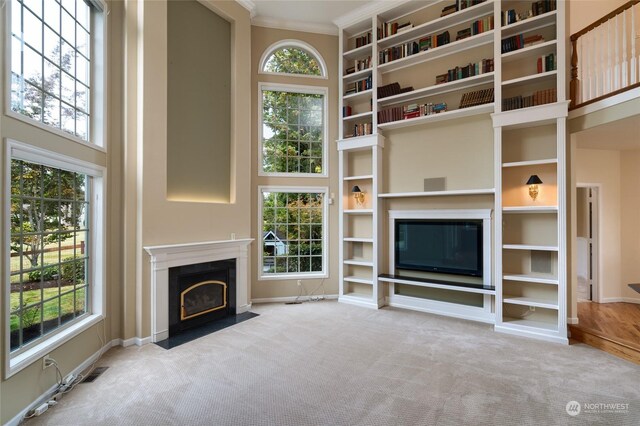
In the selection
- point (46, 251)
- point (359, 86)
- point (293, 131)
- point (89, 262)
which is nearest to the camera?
point (46, 251)

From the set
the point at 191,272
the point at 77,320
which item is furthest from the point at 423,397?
the point at 77,320

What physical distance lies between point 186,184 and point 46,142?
1.62 meters

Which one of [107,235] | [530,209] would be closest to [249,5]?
[107,235]

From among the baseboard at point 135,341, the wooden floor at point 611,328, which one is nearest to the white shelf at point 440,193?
the wooden floor at point 611,328

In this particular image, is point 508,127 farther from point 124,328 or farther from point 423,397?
point 124,328

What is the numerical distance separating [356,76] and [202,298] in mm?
4226

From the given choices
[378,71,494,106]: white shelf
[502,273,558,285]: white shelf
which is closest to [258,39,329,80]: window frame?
[378,71,494,106]: white shelf

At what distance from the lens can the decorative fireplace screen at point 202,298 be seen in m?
3.94

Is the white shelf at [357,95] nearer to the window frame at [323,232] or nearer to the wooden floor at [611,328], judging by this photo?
the window frame at [323,232]

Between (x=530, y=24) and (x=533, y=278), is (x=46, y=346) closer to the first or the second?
(x=533, y=278)

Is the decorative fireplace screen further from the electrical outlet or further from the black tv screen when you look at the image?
the black tv screen

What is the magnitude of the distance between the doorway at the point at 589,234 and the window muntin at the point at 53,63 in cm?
677

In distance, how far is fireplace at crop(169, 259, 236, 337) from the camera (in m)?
3.81

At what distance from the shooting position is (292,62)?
5.42 metres
